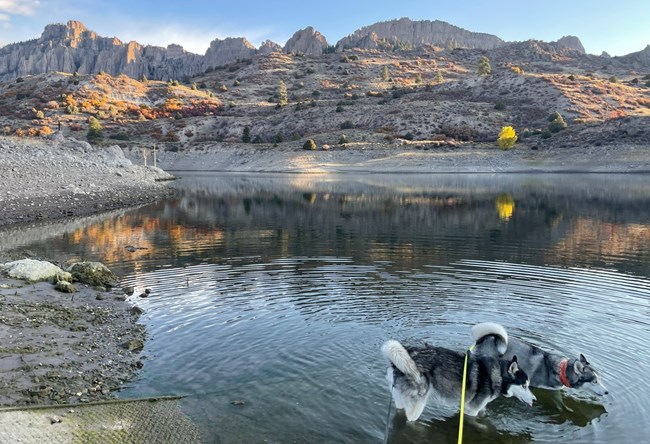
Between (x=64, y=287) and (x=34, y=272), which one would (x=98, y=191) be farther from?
(x=64, y=287)

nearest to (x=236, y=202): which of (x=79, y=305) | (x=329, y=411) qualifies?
(x=79, y=305)

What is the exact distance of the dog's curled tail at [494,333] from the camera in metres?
9.76

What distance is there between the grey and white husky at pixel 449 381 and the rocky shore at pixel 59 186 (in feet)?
119

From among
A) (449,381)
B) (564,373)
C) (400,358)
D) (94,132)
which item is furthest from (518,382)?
(94,132)

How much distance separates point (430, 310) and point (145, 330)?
344 inches

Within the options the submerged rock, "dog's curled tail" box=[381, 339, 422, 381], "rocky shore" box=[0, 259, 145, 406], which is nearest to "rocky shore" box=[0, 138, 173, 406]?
"rocky shore" box=[0, 259, 145, 406]

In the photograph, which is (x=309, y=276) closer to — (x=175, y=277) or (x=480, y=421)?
(x=175, y=277)

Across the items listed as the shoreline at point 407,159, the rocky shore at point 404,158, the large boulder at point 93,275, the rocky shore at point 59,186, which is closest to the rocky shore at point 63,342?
the large boulder at point 93,275

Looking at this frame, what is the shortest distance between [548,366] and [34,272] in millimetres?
17554

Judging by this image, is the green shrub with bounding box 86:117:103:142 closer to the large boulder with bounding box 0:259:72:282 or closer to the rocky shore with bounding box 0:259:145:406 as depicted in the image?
the large boulder with bounding box 0:259:72:282

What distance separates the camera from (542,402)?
1040cm

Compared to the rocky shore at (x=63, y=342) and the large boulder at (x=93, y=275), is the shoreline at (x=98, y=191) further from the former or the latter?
the large boulder at (x=93, y=275)

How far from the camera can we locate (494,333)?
9.79 meters

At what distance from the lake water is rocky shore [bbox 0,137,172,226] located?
6.38 meters
